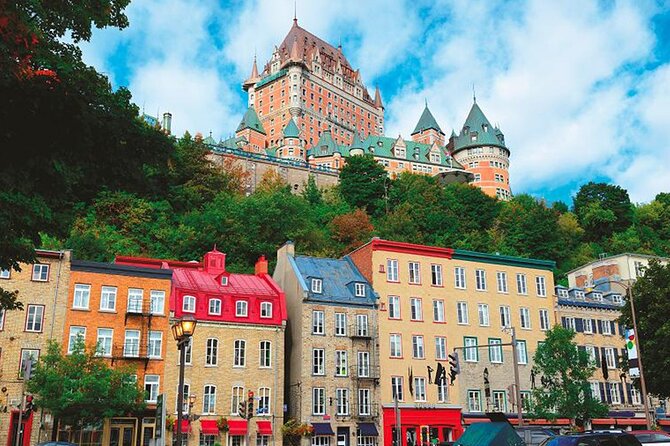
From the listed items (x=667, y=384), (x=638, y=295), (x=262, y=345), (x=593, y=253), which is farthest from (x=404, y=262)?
(x=593, y=253)

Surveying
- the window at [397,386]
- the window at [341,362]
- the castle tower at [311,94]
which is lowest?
the window at [397,386]

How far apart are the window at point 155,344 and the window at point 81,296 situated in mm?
4148

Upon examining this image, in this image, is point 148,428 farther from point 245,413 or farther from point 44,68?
point 44,68

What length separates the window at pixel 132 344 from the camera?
128 ft

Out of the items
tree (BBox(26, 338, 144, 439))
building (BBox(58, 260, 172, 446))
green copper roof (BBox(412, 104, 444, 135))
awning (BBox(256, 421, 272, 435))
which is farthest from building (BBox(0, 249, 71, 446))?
green copper roof (BBox(412, 104, 444, 135))

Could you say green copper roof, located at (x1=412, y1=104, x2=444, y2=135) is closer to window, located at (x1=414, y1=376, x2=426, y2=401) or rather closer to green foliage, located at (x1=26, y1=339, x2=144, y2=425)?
window, located at (x1=414, y1=376, x2=426, y2=401)

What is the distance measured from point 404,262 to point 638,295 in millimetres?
15679

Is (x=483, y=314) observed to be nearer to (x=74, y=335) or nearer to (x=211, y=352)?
(x=211, y=352)

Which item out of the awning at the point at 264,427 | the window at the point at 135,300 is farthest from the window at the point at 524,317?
the window at the point at 135,300

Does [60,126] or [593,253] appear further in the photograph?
[593,253]

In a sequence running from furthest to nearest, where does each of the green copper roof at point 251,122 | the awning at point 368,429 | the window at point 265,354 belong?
the green copper roof at point 251,122
the awning at point 368,429
the window at point 265,354

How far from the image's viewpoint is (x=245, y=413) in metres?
28.9

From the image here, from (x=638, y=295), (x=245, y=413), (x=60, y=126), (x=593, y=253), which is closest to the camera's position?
(x=60, y=126)

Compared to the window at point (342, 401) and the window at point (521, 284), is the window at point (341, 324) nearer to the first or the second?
the window at point (342, 401)
